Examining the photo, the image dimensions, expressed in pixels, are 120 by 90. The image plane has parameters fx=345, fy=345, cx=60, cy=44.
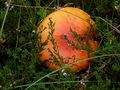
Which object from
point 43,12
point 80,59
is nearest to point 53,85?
point 80,59

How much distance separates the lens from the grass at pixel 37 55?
102 inches

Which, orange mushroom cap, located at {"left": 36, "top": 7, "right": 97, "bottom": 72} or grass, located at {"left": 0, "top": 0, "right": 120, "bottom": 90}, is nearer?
grass, located at {"left": 0, "top": 0, "right": 120, "bottom": 90}

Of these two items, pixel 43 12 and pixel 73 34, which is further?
pixel 43 12

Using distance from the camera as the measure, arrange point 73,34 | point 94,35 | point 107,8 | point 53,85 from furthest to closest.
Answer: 1. point 107,8
2. point 94,35
3. point 73,34
4. point 53,85

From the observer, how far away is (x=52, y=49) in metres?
2.79

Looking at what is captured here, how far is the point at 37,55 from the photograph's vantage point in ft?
9.00

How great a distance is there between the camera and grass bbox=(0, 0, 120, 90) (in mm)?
2582

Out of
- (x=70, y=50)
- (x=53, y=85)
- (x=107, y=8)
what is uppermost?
(x=107, y=8)

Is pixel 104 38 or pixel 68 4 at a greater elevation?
pixel 68 4

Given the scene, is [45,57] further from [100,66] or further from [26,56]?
[100,66]

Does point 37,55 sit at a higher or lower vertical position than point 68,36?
lower

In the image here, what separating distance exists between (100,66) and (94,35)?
0.34 meters

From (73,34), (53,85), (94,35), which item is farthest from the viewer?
(94,35)

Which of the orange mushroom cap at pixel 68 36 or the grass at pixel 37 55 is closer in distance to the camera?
the grass at pixel 37 55
